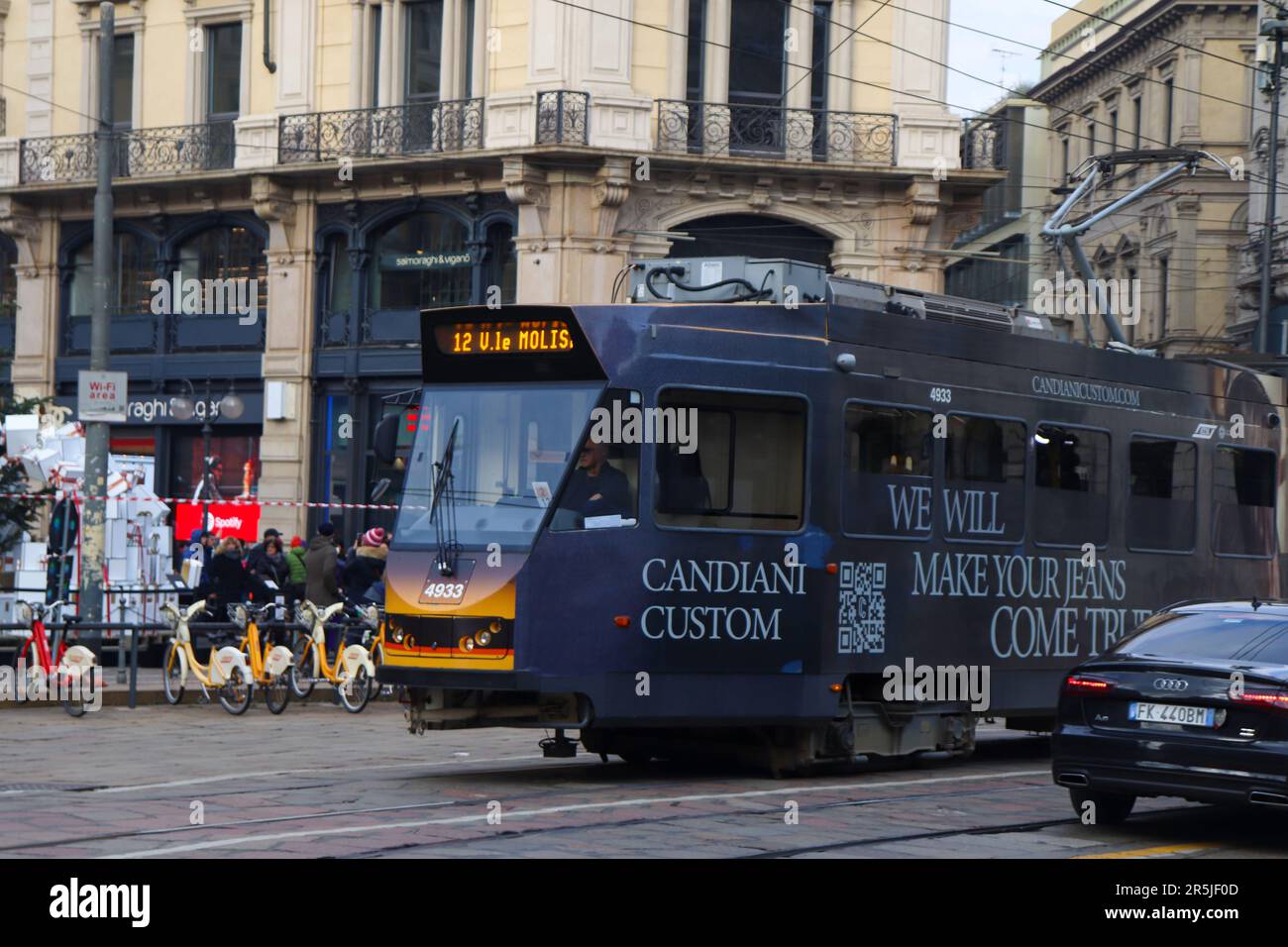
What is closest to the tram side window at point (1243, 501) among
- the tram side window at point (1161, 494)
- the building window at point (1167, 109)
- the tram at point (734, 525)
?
the tram side window at point (1161, 494)

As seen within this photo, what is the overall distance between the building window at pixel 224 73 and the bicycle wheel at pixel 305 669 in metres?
15.8

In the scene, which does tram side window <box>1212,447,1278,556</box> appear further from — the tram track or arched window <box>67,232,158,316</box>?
arched window <box>67,232,158,316</box>

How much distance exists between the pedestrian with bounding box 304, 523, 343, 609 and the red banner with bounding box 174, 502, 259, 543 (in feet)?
30.4

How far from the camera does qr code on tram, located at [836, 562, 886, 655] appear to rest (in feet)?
44.6

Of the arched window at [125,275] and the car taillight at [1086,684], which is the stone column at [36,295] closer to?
the arched window at [125,275]

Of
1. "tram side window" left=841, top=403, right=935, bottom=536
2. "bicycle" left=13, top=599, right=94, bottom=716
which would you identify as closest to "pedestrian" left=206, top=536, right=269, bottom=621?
"bicycle" left=13, top=599, right=94, bottom=716

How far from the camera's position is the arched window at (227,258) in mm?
34656

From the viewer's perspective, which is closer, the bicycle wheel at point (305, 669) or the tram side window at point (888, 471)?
the tram side window at point (888, 471)

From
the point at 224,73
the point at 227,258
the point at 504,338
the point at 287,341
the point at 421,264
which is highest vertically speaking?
the point at 224,73

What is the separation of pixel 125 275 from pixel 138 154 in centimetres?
211

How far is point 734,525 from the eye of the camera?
1312 centimetres

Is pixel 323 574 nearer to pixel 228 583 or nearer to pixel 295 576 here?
pixel 228 583

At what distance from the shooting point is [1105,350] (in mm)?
15883

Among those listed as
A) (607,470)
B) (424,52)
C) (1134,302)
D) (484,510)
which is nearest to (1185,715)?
(607,470)
